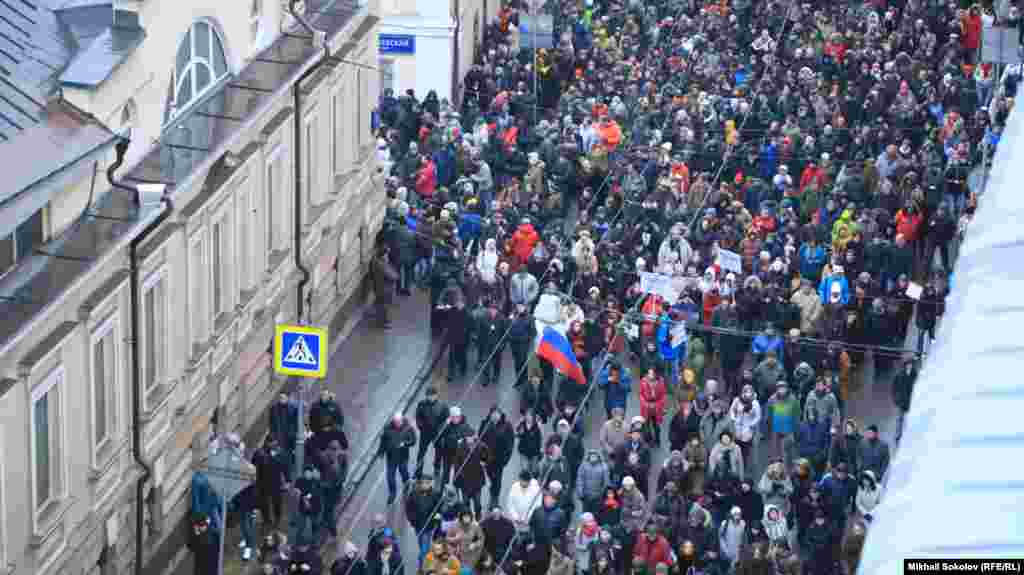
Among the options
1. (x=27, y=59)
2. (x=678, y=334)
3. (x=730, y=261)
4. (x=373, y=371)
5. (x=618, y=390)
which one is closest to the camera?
(x=27, y=59)

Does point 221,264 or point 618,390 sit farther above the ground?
point 221,264

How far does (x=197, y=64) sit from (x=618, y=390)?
7.14 meters

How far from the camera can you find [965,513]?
206 inches

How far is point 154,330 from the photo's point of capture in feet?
85.4

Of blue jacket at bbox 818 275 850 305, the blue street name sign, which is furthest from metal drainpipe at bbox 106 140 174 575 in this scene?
the blue street name sign

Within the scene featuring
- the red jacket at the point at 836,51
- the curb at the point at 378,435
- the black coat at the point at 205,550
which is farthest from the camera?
the red jacket at the point at 836,51

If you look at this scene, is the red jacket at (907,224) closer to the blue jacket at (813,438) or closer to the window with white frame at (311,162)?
the blue jacket at (813,438)

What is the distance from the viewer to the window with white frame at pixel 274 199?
30.7 meters

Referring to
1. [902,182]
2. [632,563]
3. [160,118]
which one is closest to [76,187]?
[160,118]

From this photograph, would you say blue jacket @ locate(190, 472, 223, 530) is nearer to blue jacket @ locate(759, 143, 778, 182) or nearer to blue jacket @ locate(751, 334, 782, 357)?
blue jacket @ locate(751, 334, 782, 357)

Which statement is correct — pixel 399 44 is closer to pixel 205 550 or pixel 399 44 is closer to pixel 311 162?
pixel 311 162

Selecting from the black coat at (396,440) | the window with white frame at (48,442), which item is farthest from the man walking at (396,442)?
the window with white frame at (48,442)

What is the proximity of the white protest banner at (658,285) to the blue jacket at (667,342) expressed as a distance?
297 millimetres

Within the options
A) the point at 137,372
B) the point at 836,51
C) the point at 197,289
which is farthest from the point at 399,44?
the point at 137,372
